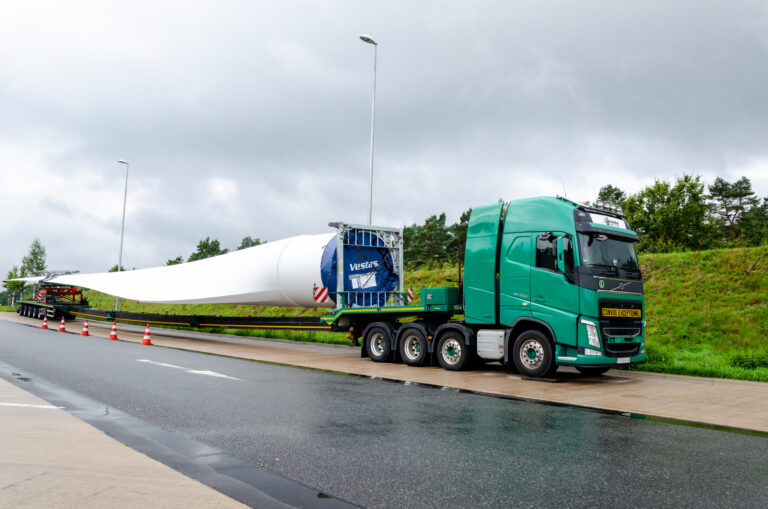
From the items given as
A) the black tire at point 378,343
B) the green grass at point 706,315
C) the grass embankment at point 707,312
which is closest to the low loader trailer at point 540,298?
the black tire at point 378,343

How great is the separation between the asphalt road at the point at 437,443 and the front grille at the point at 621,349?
2.98m

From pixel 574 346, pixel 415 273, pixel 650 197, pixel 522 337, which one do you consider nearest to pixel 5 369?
pixel 522 337

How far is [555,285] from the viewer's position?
36.6ft

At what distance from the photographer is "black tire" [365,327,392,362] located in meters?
14.6

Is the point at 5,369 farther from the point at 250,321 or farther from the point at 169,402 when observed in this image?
the point at 250,321

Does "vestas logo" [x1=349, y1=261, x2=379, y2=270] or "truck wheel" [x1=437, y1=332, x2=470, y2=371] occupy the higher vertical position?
"vestas logo" [x1=349, y1=261, x2=379, y2=270]

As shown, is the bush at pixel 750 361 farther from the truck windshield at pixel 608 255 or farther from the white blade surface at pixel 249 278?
the white blade surface at pixel 249 278

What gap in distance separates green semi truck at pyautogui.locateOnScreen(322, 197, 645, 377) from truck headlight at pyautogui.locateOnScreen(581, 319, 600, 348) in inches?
0.7

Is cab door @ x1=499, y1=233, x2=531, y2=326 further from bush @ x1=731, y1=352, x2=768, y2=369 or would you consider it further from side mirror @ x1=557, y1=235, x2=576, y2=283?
bush @ x1=731, y1=352, x2=768, y2=369

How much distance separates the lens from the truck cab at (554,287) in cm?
1084

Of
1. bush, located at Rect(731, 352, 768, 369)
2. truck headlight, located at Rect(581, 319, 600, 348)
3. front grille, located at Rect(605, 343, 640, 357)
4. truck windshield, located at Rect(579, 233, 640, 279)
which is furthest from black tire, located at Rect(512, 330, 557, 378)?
bush, located at Rect(731, 352, 768, 369)

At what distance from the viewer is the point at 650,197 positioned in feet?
127

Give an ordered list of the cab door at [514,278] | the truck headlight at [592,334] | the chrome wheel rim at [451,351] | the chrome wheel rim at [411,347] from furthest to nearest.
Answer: the chrome wheel rim at [411,347] → the chrome wheel rim at [451,351] → the cab door at [514,278] → the truck headlight at [592,334]

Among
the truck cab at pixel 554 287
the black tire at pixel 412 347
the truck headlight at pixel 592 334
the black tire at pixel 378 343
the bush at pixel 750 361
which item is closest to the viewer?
the truck headlight at pixel 592 334
